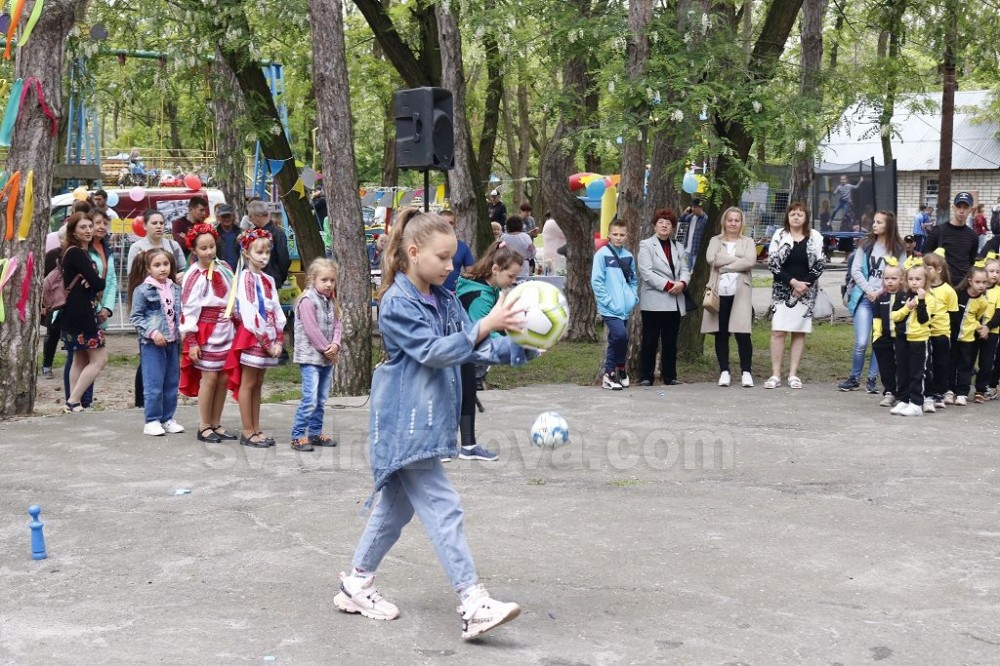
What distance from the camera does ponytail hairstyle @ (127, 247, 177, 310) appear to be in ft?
33.4

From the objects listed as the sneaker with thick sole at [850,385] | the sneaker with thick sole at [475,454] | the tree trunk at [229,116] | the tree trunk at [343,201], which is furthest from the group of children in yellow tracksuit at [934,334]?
the tree trunk at [229,116]

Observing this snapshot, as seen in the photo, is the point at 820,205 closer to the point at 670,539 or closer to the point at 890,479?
the point at 890,479

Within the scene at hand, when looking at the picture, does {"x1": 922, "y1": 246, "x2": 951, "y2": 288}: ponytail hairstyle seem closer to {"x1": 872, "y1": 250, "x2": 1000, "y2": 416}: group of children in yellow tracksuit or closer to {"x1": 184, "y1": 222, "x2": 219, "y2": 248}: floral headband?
{"x1": 872, "y1": 250, "x2": 1000, "y2": 416}: group of children in yellow tracksuit

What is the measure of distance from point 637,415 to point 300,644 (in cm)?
668

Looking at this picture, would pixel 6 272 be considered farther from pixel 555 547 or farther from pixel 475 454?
pixel 555 547

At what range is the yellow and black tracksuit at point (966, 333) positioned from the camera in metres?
12.3

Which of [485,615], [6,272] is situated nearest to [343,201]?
[6,272]

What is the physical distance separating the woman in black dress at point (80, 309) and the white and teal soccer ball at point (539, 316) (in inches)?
277

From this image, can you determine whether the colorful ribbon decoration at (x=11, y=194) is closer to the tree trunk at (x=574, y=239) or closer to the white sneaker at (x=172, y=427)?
the white sneaker at (x=172, y=427)

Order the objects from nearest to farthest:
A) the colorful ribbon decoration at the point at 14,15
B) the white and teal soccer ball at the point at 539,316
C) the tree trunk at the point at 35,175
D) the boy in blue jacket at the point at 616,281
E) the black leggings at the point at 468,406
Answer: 1. the white and teal soccer ball at the point at 539,316
2. the black leggings at the point at 468,406
3. the colorful ribbon decoration at the point at 14,15
4. the tree trunk at the point at 35,175
5. the boy in blue jacket at the point at 616,281

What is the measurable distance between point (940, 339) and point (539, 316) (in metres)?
7.67

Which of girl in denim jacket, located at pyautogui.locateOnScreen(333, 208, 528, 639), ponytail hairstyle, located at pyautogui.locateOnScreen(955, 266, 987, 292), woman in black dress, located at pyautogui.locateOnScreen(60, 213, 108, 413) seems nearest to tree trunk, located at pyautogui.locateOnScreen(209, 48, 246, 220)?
woman in black dress, located at pyautogui.locateOnScreen(60, 213, 108, 413)

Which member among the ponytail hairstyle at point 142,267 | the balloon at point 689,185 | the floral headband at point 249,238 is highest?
the balloon at point 689,185

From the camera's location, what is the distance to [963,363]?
12.4m
